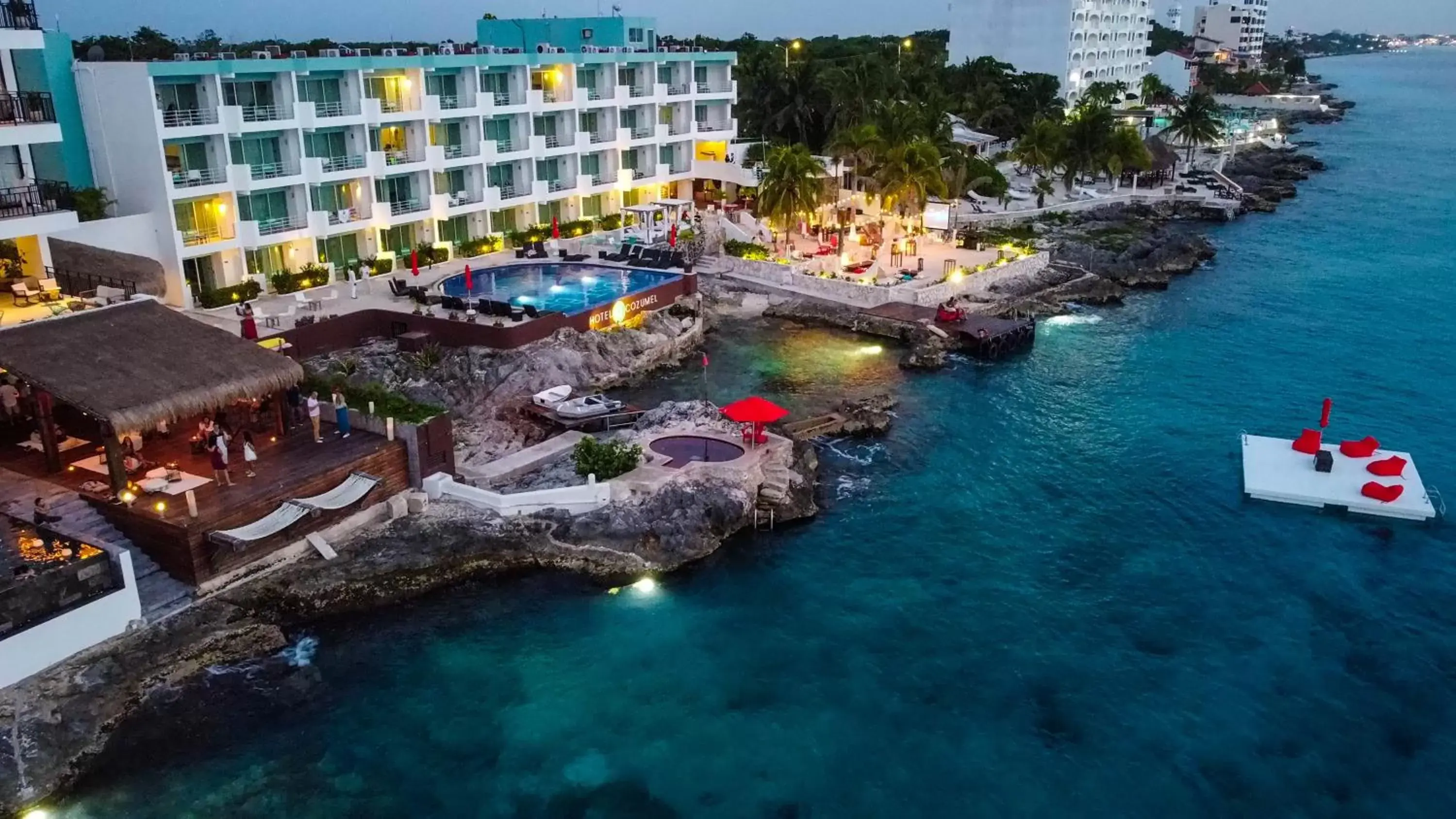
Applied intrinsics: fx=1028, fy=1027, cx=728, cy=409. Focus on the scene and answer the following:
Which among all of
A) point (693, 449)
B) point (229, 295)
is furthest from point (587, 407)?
point (229, 295)

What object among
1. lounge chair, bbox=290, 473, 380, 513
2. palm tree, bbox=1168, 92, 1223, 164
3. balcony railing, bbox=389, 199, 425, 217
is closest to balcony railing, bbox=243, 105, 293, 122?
balcony railing, bbox=389, 199, 425, 217

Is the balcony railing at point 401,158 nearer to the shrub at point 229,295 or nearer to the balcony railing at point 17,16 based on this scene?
the shrub at point 229,295

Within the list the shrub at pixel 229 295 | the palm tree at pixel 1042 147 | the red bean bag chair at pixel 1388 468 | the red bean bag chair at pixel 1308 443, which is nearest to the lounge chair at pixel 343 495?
the shrub at pixel 229 295

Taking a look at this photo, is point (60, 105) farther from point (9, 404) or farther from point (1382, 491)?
point (1382, 491)

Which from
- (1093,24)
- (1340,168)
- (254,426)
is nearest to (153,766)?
(254,426)

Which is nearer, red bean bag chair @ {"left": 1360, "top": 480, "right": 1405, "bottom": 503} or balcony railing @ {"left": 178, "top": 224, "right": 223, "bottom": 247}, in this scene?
red bean bag chair @ {"left": 1360, "top": 480, "right": 1405, "bottom": 503}

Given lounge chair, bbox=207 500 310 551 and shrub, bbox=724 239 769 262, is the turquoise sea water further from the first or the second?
shrub, bbox=724 239 769 262
